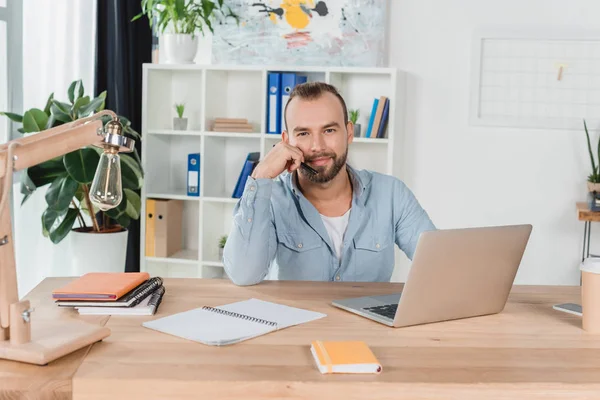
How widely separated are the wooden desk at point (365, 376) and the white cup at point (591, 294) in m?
0.03

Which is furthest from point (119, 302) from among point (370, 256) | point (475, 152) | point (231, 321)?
point (475, 152)

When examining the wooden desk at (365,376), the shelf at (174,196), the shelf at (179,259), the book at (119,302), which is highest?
the shelf at (174,196)

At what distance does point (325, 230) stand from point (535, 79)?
2.31 m

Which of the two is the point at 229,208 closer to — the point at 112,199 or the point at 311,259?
the point at 311,259

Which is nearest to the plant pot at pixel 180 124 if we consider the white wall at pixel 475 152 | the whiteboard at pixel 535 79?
the white wall at pixel 475 152

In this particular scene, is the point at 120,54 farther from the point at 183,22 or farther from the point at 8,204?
the point at 8,204

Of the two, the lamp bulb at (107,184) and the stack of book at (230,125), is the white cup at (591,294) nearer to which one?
the lamp bulb at (107,184)

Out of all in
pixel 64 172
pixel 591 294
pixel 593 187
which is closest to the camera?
pixel 591 294

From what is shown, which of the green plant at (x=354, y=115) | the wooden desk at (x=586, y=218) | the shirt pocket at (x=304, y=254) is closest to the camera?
the shirt pocket at (x=304, y=254)

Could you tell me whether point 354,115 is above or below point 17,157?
above

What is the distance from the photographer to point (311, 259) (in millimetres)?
2363

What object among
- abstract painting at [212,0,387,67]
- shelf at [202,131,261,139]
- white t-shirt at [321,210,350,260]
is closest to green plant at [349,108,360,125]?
abstract painting at [212,0,387,67]

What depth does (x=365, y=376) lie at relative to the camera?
1.33m

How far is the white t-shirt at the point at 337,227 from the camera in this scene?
2.45m
